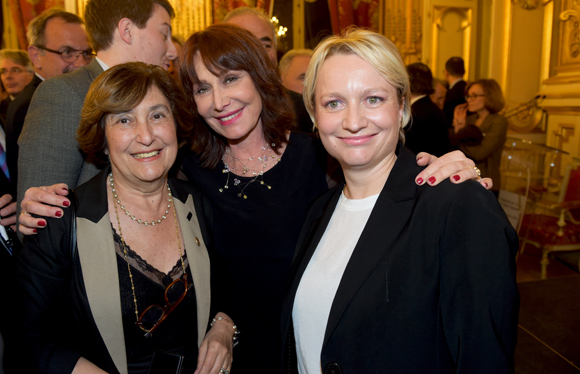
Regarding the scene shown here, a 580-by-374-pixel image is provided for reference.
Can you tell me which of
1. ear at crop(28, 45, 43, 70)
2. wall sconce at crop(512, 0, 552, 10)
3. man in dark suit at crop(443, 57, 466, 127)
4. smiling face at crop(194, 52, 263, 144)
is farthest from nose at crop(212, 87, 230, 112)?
wall sconce at crop(512, 0, 552, 10)

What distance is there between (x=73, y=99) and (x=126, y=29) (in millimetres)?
507

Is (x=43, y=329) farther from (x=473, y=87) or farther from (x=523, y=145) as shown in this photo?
(x=523, y=145)

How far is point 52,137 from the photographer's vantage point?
1.72 meters

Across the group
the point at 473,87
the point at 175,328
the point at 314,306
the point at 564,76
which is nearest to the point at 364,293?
the point at 314,306

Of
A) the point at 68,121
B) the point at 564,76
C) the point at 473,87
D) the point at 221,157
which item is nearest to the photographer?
the point at 68,121

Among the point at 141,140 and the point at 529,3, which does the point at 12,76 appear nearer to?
the point at 141,140

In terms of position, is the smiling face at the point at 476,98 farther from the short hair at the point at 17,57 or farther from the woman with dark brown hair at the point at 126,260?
the short hair at the point at 17,57

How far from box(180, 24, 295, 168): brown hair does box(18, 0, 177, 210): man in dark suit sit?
43cm

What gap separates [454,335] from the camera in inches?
43.4

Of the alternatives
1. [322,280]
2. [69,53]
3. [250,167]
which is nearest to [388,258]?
[322,280]

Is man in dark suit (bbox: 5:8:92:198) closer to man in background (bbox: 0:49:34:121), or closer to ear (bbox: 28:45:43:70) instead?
ear (bbox: 28:45:43:70)

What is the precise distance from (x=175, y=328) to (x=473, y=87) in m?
4.32

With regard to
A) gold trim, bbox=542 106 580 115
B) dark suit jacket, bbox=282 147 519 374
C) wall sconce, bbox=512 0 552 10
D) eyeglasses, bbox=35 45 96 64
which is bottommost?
dark suit jacket, bbox=282 147 519 374

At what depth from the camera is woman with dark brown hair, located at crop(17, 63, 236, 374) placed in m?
1.41
